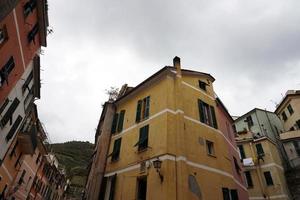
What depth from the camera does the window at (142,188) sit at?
12.6 meters

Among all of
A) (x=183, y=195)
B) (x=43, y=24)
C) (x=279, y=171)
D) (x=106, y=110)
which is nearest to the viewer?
(x=183, y=195)

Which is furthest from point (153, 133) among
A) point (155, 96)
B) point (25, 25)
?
point (25, 25)

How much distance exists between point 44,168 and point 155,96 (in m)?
28.4

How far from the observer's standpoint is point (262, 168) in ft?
88.8

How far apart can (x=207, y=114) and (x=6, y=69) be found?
1398cm

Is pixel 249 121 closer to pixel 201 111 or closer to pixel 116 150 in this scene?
pixel 201 111

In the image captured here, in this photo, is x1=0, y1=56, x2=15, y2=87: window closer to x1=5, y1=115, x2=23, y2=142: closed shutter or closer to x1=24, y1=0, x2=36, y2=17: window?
x1=24, y1=0, x2=36, y2=17: window

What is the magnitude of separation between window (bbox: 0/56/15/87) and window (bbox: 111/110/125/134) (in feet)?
28.2

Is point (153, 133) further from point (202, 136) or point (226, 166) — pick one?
point (226, 166)

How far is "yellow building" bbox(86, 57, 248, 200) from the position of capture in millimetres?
11945

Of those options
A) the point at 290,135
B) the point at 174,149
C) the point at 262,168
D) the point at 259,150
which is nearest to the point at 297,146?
the point at 290,135

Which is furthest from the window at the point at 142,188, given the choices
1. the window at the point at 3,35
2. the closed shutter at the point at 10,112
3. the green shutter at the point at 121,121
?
the window at the point at 3,35

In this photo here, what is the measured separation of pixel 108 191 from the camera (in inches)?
582

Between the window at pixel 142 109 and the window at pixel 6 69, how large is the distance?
8.95 meters
